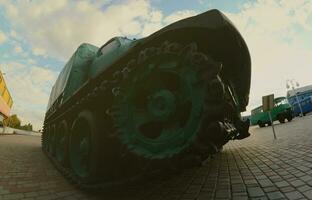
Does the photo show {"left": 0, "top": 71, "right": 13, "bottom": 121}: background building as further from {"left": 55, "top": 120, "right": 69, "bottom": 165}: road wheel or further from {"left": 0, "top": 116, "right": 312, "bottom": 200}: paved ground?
{"left": 0, "top": 116, "right": 312, "bottom": 200}: paved ground

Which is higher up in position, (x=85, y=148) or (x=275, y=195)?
(x=85, y=148)

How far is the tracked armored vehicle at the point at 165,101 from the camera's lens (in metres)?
2.82

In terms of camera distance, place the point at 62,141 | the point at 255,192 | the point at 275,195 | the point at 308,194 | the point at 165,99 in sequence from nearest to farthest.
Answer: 1. the point at 308,194
2. the point at 275,195
3. the point at 165,99
4. the point at 255,192
5. the point at 62,141

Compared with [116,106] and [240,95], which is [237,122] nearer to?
[240,95]

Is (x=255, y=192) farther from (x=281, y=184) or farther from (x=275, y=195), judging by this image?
(x=281, y=184)

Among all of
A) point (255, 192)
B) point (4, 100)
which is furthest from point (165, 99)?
point (4, 100)

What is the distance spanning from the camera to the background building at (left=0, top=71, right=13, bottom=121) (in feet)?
80.4

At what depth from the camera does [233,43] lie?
3.45 meters

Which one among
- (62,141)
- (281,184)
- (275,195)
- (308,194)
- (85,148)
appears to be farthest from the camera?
(62,141)

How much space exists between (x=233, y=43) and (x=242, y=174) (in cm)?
221

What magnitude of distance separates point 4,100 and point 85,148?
26.4 meters

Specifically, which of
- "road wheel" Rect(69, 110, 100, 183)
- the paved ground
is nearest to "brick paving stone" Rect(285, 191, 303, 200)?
the paved ground

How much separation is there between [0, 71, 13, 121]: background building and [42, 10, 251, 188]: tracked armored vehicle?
2234 centimetres

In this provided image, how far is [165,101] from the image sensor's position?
311 cm
